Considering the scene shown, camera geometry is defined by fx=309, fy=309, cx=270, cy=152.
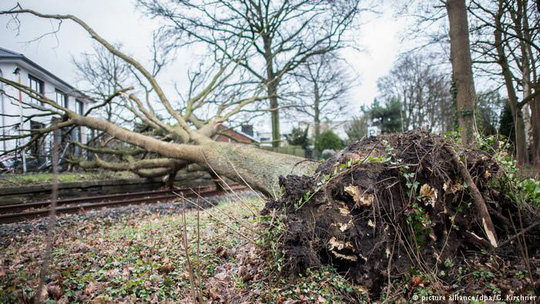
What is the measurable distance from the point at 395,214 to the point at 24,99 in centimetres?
1701

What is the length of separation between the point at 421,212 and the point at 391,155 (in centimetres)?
64

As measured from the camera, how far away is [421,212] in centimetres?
303

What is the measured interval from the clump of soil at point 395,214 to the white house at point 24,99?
9.31 metres

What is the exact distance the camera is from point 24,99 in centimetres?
1418

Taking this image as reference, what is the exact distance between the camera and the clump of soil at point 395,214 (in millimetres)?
2922

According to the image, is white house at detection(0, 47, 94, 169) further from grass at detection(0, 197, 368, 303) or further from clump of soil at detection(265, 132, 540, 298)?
clump of soil at detection(265, 132, 540, 298)

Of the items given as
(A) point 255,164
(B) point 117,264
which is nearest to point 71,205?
(A) point 255,164

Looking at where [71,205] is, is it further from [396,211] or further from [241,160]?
[396,211]

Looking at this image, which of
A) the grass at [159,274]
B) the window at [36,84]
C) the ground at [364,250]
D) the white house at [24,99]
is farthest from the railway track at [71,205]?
the window at [36,84]

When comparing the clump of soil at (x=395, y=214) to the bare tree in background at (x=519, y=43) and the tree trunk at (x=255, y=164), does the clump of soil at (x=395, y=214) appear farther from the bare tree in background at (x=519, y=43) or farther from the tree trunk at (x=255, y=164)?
the bare tree in background at (x=519, y=43)

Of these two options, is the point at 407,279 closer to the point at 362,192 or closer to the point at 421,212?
the point at 421,212

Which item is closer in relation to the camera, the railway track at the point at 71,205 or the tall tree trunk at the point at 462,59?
the railway track at the point at 71,205

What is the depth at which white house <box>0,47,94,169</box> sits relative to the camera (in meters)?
10.0

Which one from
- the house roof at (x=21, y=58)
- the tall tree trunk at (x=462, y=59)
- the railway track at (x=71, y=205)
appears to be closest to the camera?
the railway track at (x=71, y=205)
